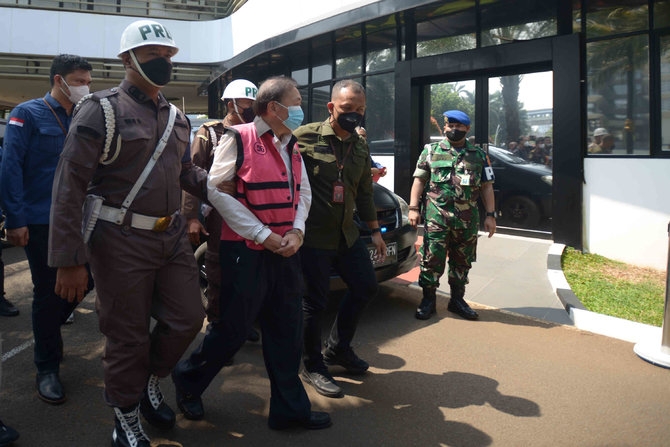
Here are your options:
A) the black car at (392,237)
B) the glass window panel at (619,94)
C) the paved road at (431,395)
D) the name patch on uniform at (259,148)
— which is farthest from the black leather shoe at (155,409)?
the glass window panel at (619,94)

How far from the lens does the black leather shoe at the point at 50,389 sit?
3223 millimetres

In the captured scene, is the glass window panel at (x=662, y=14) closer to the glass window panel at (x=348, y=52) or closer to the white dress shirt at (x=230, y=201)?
the glass window panel at (x=348, y=52)

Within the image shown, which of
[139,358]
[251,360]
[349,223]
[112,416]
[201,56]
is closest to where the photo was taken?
[139,358]

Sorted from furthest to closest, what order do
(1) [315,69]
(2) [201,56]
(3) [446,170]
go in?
(2) [201,56], (1) [315,69], (3) [446,170]

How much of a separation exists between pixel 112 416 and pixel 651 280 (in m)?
5.87

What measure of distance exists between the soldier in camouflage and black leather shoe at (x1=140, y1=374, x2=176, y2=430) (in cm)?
268

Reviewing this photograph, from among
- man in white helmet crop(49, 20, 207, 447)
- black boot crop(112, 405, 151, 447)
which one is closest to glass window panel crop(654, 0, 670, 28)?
A: man in white helmet crop(49, 20, 207, 447)

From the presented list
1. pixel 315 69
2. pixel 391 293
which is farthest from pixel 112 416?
pixel 315 69

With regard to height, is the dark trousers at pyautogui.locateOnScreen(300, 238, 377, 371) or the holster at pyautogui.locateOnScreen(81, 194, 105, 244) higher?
the holster at pyautogui.locateOnScreen(81, 194, 105, 244)

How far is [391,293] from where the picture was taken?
5.86 metres

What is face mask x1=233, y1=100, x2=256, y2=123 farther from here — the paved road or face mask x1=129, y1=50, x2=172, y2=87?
the paved road

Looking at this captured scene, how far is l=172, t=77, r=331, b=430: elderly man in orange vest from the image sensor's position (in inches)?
108

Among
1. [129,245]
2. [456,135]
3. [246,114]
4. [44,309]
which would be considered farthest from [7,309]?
[456,135]

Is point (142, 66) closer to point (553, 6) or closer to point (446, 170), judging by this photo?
point (446, 170)
